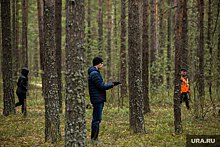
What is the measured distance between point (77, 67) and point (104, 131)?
410cm

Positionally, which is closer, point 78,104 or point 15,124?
point 78,104

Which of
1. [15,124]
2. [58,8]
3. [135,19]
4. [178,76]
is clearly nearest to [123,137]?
[178,76]

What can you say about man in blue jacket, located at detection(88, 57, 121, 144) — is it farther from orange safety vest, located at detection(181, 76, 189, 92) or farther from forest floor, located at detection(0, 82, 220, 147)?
orange safety vest, located at detection(181, 76, 189, 92)

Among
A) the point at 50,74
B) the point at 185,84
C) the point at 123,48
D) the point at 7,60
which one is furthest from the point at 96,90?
the point at 123,48

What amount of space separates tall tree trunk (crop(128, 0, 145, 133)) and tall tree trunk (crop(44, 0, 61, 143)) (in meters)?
2.67

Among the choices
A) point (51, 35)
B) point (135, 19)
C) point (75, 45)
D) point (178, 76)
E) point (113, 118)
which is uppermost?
point (135, 19)

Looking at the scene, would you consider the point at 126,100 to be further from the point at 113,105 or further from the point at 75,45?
the point at 75,45

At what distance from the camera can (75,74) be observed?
4.25 metres

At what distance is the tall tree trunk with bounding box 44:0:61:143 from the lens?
5.86 metres

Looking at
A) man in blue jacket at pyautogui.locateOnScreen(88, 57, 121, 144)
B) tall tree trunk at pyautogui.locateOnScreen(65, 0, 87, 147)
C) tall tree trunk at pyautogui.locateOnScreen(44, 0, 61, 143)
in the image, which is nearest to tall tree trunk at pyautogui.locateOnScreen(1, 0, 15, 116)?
tall tree trunk at pyautogui.locateOnScreen(44, 0, 61, 143)

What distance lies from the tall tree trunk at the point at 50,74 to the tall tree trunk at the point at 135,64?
267 cm

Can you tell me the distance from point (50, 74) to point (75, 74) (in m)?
1.98

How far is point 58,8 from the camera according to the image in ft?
31.0

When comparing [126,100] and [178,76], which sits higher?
[178,76]
